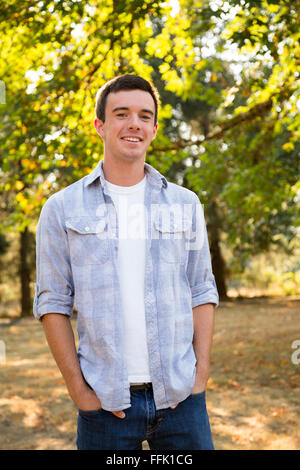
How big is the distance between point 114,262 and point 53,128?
4.77 metres

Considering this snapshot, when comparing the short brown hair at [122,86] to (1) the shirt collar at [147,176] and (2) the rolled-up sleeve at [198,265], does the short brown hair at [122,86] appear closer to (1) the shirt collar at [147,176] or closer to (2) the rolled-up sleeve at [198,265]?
(1) the shirt collar at [147,176]

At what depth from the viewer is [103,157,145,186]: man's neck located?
2.40m

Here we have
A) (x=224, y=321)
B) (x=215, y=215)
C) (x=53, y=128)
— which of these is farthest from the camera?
(x=215, y=215)

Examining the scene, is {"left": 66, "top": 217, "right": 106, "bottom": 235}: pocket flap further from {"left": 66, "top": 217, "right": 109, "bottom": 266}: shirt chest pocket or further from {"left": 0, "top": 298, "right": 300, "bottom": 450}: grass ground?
{"left": 0, "top": 298, "right": 300, "bottom": 450}: grass ground

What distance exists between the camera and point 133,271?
228cm

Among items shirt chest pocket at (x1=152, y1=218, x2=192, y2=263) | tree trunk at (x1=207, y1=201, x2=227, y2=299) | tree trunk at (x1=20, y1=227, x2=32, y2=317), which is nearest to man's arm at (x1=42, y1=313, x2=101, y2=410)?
shirt chest pocket at (x1=152, y1=218, x2=192, y2=263)

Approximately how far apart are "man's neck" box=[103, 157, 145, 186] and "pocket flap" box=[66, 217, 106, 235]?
0.22 m

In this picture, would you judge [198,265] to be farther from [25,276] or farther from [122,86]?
[25,276]

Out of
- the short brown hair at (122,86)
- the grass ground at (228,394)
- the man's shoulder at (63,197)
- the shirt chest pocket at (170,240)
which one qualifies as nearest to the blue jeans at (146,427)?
the shirt chest pocket at (170,240)

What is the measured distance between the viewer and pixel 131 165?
2398mm

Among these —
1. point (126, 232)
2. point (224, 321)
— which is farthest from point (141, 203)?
point (224, 321)

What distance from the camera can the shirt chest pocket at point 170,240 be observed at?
2.33 m

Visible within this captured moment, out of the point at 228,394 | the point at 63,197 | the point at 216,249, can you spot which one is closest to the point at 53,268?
the point at 63,197
